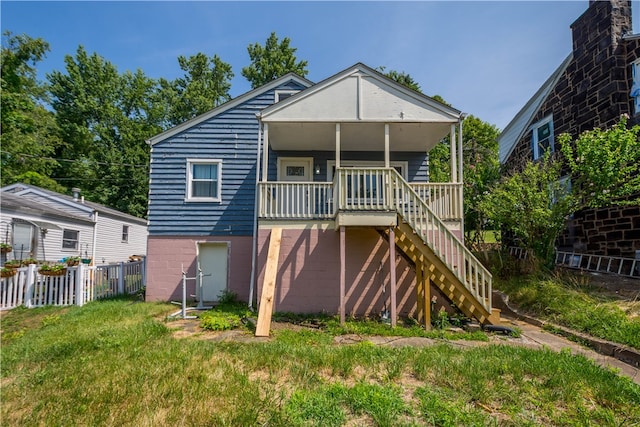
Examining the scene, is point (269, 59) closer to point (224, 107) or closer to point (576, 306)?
point (224, 107)

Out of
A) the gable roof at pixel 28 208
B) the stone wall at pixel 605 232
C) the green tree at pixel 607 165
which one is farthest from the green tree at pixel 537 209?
the gable roof at pixel 28 208

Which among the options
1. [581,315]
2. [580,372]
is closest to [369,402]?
[580,372]

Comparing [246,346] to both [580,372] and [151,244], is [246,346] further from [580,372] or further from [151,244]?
[151,244]

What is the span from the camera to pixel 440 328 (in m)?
6.39

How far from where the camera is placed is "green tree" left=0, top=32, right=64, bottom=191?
1609 centimetres

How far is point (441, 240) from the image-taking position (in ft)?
22.5

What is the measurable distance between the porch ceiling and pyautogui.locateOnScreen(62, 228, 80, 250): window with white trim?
11.6 meters

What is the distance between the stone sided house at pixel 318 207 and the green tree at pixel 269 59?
17177mm

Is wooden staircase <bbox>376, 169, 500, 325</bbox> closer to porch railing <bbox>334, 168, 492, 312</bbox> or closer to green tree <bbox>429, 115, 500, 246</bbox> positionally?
porch railing <bbox>334, 168, 492, 312</bbox>

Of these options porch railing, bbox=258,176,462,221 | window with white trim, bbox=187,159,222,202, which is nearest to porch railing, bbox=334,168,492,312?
porch railing, bbox=258,176,462,221

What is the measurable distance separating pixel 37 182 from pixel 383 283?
2529 cm

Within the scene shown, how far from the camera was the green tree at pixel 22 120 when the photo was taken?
1609 centimetres

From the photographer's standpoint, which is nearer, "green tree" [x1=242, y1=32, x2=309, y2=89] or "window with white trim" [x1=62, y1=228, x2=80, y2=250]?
"window with white trim" [x1=62, y1=228, x2=80, y2=250]

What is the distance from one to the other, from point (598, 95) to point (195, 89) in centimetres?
2664
